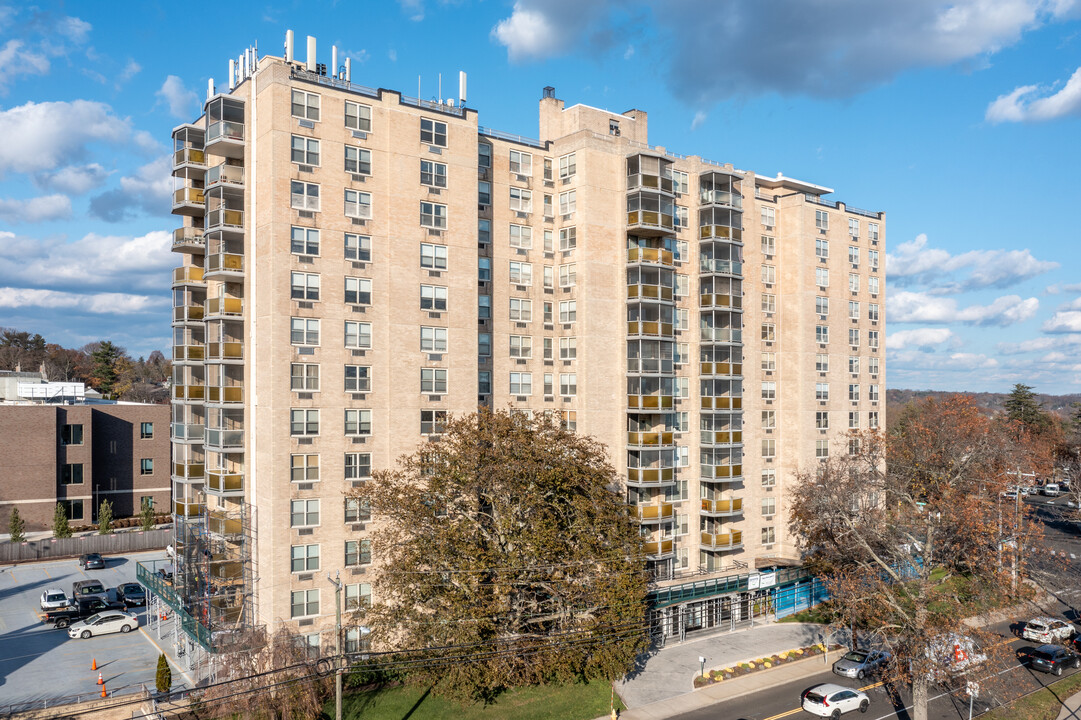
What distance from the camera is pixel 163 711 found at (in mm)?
35344

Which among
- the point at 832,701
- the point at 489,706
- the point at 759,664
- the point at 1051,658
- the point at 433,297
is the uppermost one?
the point at 433,297

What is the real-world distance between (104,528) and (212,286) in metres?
42.6

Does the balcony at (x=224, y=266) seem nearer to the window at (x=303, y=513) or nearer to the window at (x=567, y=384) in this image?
the window at (x=303, y=513)

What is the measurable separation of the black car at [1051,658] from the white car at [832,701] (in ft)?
47.0

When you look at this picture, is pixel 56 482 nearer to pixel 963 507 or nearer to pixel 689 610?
pixel 689 610

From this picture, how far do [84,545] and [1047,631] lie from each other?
83077mm

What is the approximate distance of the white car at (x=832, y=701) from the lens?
38013mm

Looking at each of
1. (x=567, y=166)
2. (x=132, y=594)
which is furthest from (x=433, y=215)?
(x=132, y=594)

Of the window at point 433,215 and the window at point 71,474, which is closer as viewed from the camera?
the window at point 433,215

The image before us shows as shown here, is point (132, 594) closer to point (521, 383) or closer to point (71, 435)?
point (71, 435)

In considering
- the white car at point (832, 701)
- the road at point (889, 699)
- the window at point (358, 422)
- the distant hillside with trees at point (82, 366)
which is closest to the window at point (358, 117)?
the window at point (358, 422)

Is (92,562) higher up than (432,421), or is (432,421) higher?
(432,421)

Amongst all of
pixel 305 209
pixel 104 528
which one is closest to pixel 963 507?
pixel 305 209

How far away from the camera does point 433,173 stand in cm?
4350
